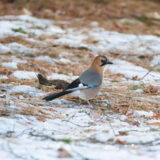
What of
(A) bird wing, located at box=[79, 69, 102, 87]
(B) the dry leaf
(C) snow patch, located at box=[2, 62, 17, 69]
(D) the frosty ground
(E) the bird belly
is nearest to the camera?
(B) the dry leaf

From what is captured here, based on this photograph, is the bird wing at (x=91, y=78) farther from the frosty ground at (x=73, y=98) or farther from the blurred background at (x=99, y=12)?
the blurred background at (x=99, y=12)

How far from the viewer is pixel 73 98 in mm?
6531

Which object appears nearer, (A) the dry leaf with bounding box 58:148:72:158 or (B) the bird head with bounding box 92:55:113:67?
(A) the dry leaf with bounding box 58:148:72:158

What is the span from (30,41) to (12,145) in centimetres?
641

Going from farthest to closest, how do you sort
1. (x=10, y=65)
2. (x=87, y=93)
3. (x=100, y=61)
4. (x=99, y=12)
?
(x=99, y=12)
(x=10, y=65)
(x=100, y=61)
(x=87, y=93)

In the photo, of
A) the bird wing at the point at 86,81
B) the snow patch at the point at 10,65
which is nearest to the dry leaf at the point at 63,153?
the bird wing at the point at 86,81

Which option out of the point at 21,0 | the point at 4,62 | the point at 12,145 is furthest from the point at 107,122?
the point at 21,0

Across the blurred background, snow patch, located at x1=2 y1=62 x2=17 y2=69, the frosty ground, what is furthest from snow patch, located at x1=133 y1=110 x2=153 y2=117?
the blurred background

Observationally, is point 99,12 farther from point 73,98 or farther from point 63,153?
point 63,153

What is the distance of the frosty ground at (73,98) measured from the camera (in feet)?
13.3

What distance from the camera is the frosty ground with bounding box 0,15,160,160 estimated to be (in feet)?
13.3

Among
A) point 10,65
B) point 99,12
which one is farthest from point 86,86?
A: point 99,12

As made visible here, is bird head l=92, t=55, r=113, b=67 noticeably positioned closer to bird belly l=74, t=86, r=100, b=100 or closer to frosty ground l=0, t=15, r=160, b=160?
frosty ground l=0, t=15, r=160, b=160

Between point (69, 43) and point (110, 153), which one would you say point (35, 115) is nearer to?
point (110, 153)
